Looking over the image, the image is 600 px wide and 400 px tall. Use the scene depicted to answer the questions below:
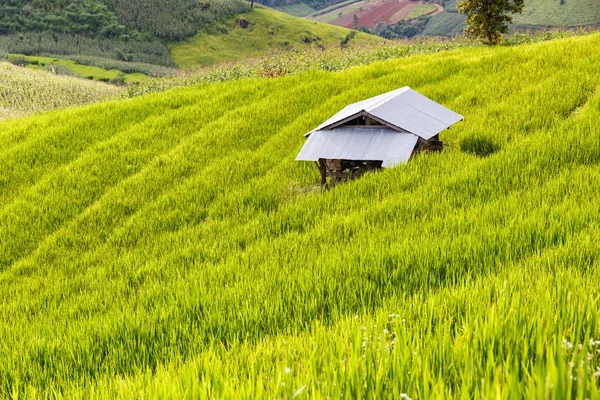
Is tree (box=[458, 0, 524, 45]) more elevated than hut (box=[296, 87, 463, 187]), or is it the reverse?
tree (box=[458, 0, 524, 45])

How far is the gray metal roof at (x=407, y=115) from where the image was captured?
368 inches

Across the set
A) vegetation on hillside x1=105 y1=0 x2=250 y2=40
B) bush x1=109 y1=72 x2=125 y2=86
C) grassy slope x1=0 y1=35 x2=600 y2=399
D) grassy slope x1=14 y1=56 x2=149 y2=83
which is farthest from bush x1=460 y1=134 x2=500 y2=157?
vegetation on hillside x1=105 y1=0 x2=250 y2=40

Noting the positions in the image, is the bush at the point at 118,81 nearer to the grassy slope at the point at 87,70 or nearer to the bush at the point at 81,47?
the grassy slope at the point at 87,70

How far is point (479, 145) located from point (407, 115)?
1713 millimetres

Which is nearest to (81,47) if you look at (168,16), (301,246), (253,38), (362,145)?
(168,16)

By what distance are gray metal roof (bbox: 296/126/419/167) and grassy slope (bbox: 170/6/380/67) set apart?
447ft

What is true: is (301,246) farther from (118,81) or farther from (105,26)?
(105,26)

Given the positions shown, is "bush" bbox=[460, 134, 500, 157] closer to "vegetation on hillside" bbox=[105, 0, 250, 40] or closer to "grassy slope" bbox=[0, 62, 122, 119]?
"grassy slope" bbox=[0, 62, 122, 119]

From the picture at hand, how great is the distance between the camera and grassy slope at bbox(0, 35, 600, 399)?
204 cm

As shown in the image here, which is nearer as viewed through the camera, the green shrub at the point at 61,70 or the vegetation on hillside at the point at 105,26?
the green shrub at the point at 61,70

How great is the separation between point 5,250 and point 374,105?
350 inches

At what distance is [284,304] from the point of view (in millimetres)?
4344

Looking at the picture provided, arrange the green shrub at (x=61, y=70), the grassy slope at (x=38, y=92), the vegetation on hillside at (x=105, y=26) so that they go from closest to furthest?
the grassy slope at (x=38, y=92) < the green shrub at (x=61, y=70) < the vegetation on hillside at (x=105, y=26)

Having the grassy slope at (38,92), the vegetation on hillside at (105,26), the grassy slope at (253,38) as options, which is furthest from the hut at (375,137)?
the grassy slope at (253,38)
